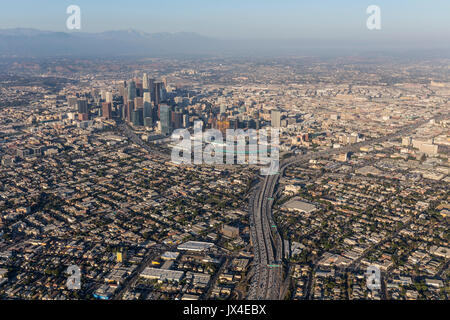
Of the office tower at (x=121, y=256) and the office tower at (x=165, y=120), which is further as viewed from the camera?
the office tower at (x=165, y=120)

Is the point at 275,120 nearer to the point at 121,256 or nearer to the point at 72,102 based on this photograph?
the point at 72,102

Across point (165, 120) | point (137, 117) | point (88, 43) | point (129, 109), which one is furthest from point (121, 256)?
point (88, 43)

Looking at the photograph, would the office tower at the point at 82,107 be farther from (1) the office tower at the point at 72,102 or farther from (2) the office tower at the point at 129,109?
(1) the office tower at the point at 72,102

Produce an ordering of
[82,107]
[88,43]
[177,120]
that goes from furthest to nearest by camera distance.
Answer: [88,43] → [82,107] → [177,120]

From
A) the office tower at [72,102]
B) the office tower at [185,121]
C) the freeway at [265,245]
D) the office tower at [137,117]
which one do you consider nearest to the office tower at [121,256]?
the freeway at [265,245]

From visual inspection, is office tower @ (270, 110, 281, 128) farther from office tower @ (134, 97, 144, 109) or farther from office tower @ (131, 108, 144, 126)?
office tower @ (134, 97, 144, 109)

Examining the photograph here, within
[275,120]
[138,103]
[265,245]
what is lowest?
[265,245]

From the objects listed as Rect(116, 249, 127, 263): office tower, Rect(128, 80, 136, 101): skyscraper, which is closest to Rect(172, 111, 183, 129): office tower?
Rect(128, 80, 136, 101): skyscraper

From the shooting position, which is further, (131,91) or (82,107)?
(131,91)

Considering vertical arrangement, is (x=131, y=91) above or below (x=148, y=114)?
above
